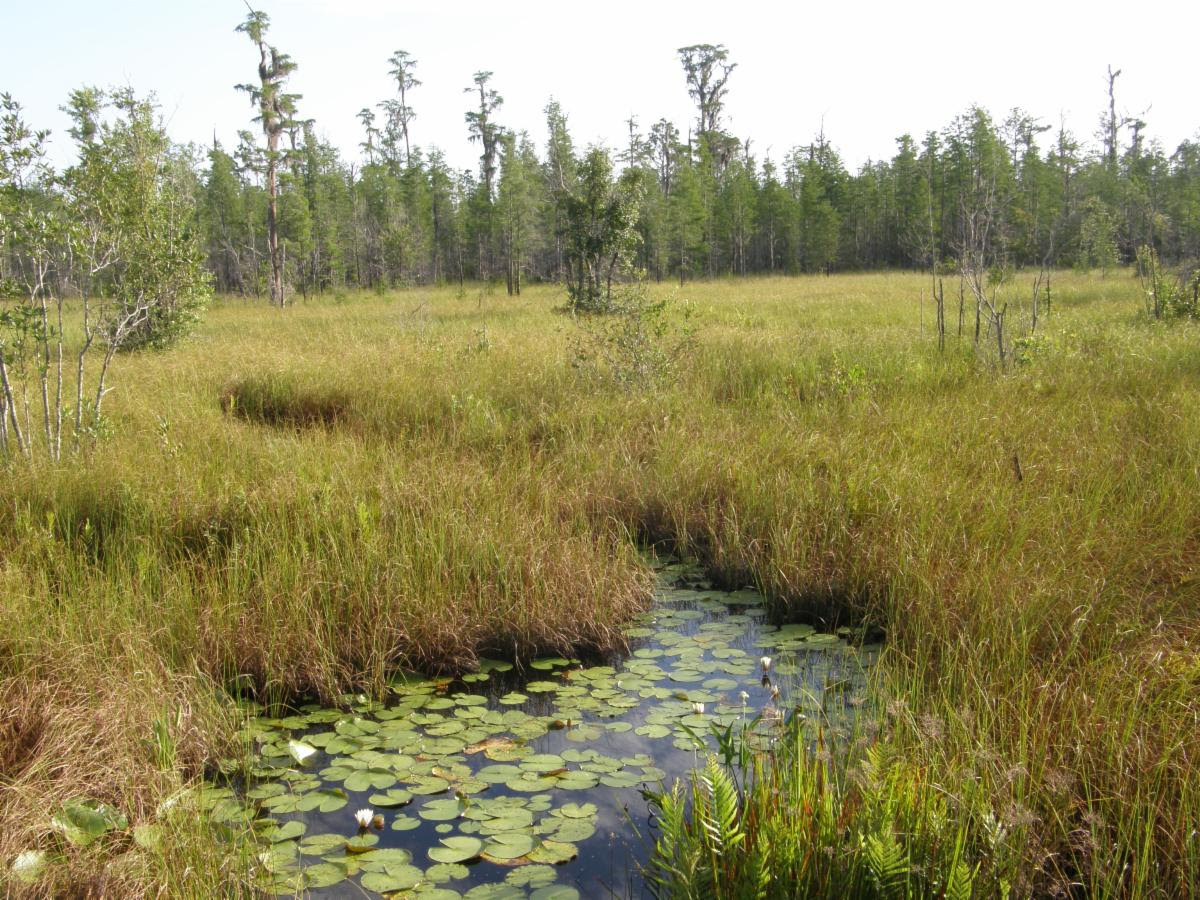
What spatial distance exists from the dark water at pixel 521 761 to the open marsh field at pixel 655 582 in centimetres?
7

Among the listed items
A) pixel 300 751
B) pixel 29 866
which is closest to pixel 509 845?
pixel 300 751

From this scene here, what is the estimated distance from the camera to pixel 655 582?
5117mm

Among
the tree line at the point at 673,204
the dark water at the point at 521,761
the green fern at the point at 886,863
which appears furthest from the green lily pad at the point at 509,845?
the tree line at the point at 673,204

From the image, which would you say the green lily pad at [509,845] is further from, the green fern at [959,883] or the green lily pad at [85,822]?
the green fern at [959,883]

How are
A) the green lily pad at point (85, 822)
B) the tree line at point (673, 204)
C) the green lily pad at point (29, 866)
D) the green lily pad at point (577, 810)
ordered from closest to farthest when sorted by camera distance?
the green lily pad at point (29, 866) → the green lily pad at point (85, 822) → the green lily pad at point (577, 810) → the tree line at point (673, 204)

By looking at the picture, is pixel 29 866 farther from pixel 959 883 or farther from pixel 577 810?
pixel 959 883

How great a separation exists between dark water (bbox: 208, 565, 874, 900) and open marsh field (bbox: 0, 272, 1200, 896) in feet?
0.22

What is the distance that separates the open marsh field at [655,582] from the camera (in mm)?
2438

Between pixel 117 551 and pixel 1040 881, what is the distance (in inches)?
174

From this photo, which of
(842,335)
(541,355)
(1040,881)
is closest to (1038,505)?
(1040,881)

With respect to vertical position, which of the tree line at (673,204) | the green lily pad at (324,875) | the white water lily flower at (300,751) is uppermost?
the tree line at (673,204)

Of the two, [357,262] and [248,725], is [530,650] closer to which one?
[248,725]

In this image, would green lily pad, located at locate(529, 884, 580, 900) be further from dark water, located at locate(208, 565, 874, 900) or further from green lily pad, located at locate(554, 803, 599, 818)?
green lily pad, located at locate(554, 803, 599, 818)

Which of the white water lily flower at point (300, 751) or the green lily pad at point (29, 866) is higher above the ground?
the green lily pad at point (29, 866)
